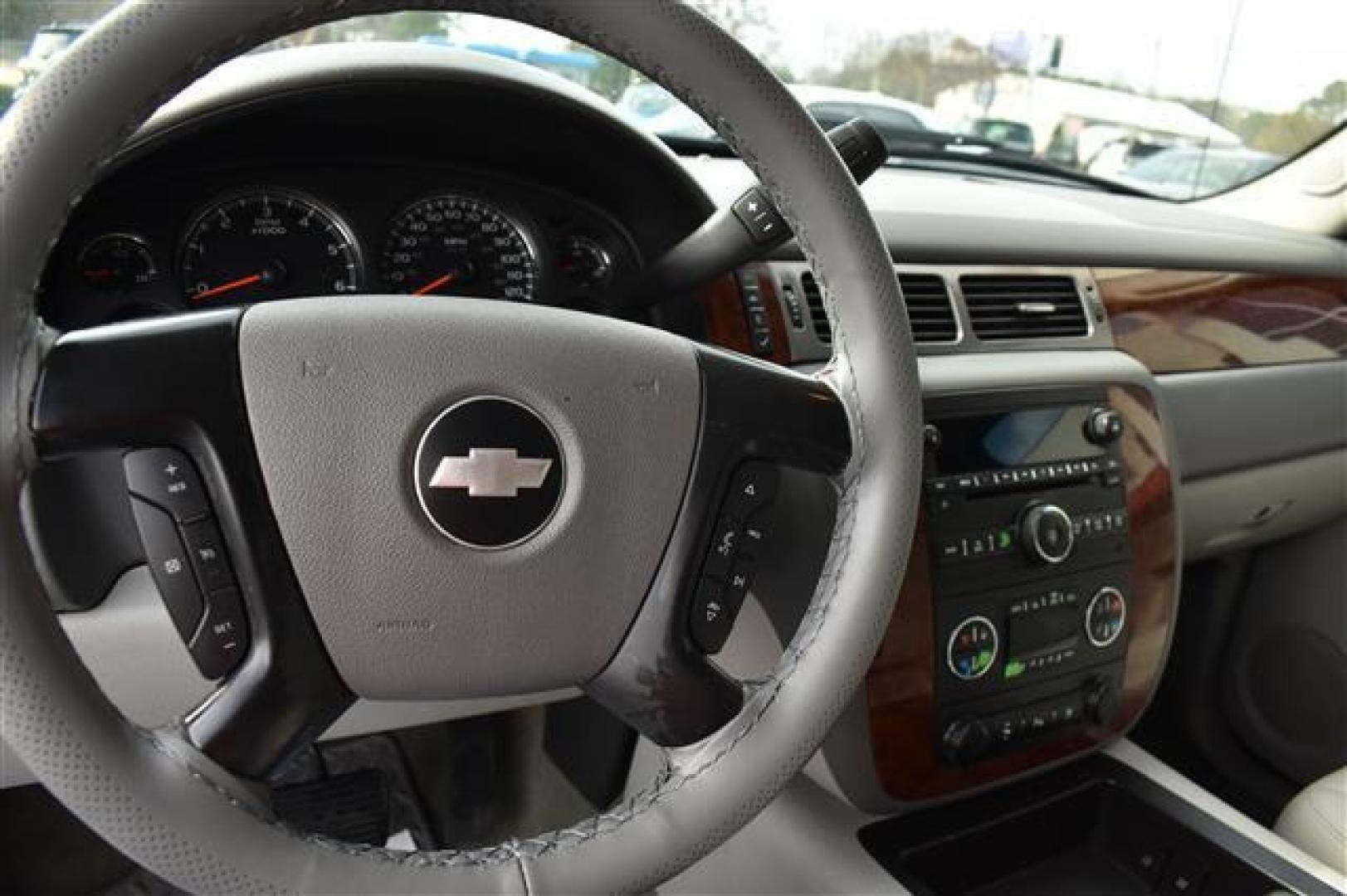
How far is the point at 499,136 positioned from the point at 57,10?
0.45 m

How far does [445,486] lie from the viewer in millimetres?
740

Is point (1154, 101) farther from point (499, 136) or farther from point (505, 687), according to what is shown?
point (505, 687)

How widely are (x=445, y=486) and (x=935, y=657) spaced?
66cm

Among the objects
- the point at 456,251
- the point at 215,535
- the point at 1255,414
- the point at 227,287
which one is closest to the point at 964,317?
the point at 456,251

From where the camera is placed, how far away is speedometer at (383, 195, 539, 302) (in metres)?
1.14

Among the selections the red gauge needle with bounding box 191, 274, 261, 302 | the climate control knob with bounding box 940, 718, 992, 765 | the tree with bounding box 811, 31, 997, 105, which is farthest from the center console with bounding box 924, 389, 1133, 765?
the red gauge needle with bounding box 191, 274, 261, 302

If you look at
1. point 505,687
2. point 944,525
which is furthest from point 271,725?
point 944,525

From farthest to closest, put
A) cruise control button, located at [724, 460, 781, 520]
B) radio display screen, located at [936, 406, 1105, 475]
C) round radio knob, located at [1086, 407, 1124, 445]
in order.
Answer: round radio knob, located at [1086, 407, 1124, 445], radio display screen, located at [936, 406, 1105, 475], cruise control button, located at [724, 460, 781, 520]

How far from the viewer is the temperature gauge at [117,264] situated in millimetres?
1030

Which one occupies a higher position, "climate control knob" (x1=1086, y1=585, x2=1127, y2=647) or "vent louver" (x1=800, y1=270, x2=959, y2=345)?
"vent louver" (x1=800, y1=270, x2=959, y2=345)

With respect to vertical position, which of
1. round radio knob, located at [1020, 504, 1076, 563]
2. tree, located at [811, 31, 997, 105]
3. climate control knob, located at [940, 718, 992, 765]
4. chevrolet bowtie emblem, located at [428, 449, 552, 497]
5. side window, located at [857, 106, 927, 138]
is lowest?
climate control knob, located at [940, 718, 992, 765]

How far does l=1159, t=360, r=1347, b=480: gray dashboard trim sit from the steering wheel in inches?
38.9

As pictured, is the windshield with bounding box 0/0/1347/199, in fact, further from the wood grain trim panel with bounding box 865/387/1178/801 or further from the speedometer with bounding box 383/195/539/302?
the wood grain trim panel with bounding box 865/387/1178/801

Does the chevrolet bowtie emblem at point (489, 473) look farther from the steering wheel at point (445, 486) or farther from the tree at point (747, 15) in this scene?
the tree at point (747, 15)
